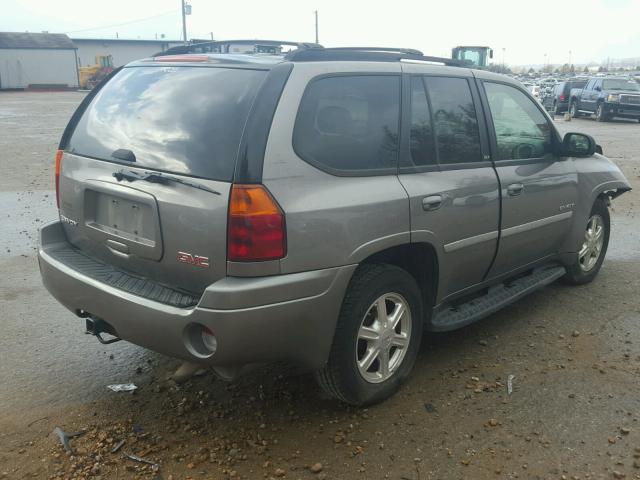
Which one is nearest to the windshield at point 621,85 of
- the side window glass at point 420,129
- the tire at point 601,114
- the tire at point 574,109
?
the tire at point 601,114

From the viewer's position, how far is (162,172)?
118 inches

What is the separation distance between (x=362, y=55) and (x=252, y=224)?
1.31m

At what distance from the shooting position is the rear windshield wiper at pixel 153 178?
284 cm

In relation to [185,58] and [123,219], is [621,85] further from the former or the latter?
[123,219]

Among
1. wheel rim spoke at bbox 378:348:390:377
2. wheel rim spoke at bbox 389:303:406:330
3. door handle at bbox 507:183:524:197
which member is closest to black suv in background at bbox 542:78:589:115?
door handle at bbox 507:183:524:197

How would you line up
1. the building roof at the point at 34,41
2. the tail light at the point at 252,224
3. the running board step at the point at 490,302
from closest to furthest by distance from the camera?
the tail light at the point at 252,224 < the running board step at the point at 490,302 < the building roof at the point at 34,41

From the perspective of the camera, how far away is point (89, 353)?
4074mm

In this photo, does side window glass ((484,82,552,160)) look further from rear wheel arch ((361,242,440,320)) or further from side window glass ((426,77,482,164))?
rear wheel arch ((361,242,440,320))

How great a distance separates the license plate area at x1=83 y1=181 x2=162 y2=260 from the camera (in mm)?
2994

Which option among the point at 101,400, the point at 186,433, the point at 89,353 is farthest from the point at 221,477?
the point at 89,353

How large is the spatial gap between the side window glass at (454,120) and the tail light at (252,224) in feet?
4.42

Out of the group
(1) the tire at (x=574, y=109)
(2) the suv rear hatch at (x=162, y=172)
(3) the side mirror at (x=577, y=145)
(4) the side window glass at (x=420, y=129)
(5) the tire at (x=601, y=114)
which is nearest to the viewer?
(2) the suv rear hatch at (x=162, y=172)

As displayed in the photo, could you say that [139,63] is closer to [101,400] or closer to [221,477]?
[101,400]

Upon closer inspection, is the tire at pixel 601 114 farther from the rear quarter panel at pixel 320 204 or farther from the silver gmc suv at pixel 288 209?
the rear quarter panel at pixel 320 204
